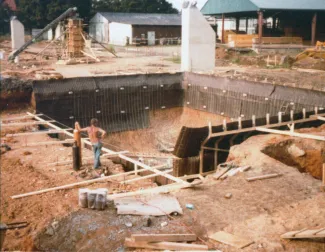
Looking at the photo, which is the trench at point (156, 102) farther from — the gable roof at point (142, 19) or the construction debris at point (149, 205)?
the gable roof at point (142, 19)

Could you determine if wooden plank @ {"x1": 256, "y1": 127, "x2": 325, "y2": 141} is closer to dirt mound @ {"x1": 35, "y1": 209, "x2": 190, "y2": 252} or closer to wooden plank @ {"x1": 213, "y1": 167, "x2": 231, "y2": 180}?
wooden plank @ {"x1": 213, "y1": 167, "x2": 231, "y2": 180}

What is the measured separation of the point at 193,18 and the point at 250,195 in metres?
14.8

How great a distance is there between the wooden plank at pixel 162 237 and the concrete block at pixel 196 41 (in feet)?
53.7

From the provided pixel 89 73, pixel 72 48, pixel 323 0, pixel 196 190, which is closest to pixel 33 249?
pixel 196 190

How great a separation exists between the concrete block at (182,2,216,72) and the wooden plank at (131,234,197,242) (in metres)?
16.4

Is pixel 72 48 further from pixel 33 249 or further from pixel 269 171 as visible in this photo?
pixel 33 249

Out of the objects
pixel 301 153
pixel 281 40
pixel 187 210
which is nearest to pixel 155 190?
pixel 187 210

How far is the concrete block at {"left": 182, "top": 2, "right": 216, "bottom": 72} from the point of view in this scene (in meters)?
22.2

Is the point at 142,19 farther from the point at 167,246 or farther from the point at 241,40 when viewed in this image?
the point at 167,246

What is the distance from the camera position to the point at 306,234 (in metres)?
7.00

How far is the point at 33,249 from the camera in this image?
7.09 m

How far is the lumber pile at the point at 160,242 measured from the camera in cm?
662

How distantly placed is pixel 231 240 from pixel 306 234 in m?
1.20

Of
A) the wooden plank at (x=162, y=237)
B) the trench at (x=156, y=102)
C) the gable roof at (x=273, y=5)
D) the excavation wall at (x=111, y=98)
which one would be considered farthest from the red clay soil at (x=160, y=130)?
the gable roof at (x=273, y=5)
